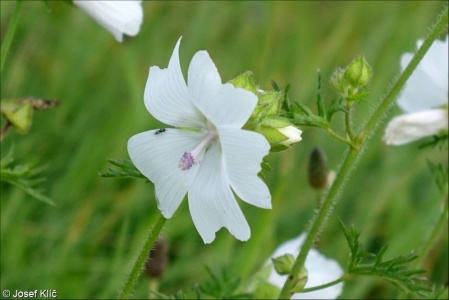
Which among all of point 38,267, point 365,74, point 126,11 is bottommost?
point 38,267

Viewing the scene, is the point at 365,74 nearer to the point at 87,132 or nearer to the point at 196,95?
the point at 196,95

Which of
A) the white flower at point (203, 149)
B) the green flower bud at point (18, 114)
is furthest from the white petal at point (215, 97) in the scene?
the green flower bud at point (18, 114)

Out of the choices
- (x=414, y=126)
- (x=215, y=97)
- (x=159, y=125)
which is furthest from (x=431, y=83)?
(x=159, y=125)

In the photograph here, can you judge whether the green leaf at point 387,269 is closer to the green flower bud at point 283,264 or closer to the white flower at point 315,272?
the green flower bud at point 283,264

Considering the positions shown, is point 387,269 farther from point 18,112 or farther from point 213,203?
point 18,112

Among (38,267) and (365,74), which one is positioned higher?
(365,74)

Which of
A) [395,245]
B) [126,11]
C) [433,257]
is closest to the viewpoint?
[126,11]

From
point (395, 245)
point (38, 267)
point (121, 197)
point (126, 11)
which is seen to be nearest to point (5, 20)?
point (121, 197)
